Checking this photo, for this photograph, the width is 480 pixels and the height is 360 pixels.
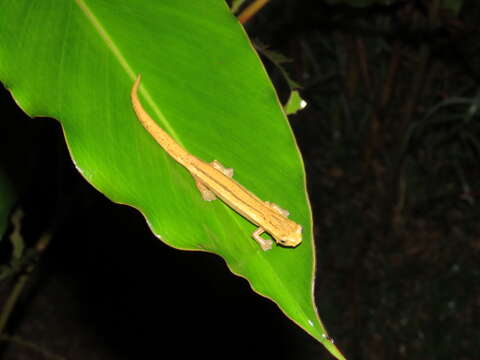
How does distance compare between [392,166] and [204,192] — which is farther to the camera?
[392,166]

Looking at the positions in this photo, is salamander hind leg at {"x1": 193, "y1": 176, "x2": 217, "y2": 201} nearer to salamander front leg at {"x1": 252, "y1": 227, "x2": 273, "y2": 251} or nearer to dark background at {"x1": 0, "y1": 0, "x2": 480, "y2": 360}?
salamander front leg at {"x1": 252, "y1": 227, "x2": 273, "y2": 251}

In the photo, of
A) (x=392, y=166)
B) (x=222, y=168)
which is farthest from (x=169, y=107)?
(x=392, y=166)

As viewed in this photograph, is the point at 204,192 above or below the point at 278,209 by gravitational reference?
above

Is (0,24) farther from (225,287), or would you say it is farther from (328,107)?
(328,107)

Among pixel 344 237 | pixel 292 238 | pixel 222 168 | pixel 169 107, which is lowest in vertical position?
pixel 344 237

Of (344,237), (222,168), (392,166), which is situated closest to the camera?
(222,168)

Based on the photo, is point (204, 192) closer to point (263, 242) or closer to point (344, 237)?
point (263, 242)

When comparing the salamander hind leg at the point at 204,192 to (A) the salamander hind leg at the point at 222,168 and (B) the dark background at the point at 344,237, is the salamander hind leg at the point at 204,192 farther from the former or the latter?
(B) the dark background at the point at 344,237

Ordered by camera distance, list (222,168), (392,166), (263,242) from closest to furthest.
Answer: (263,242) < (222,168) < (392,166)
